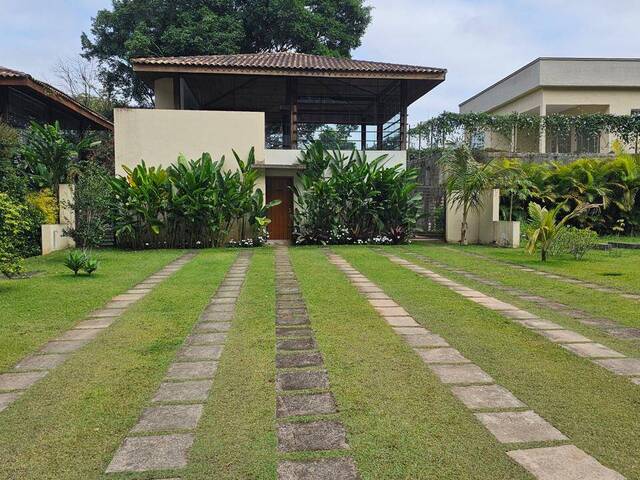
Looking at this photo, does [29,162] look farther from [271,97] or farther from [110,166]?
[271,97]

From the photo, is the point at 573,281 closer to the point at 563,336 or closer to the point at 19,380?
the point at 563,336

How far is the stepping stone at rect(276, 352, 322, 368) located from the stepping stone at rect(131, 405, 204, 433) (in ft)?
2.77

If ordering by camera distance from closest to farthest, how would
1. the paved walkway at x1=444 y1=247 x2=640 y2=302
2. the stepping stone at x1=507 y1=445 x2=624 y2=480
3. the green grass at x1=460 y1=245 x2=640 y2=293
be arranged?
the stepping stone at x1=507 y1=445 x2=624 y2=480 → the paved walkway at x1=444 y1=247 x2=640 y2=302 → the green grass at x1=460 y1=245 x2=640 y2=293

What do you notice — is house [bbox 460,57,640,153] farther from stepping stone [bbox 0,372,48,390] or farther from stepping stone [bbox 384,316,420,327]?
stepping stone [bbox 0,372,48,390]

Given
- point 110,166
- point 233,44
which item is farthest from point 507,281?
point 233,44

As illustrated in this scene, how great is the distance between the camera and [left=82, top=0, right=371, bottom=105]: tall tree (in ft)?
75.7

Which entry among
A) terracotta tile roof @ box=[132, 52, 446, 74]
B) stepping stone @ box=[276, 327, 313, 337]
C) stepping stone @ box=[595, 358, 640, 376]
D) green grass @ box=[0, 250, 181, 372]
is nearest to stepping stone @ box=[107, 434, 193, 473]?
green grass @ box=[0, 250, 181, 372]

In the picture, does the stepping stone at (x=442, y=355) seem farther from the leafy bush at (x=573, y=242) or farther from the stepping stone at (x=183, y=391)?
the leafy bush at (x=573, y=242)

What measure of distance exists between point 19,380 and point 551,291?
19.0 feet

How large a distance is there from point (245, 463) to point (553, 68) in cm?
2191

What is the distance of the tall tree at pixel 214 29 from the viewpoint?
2306 cm

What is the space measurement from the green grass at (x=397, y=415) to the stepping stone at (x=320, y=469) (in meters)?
0.05

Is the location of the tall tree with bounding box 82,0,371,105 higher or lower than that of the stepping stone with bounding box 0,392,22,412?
higher

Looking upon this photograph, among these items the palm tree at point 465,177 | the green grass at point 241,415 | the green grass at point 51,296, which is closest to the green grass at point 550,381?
the green grass at point 241,415
